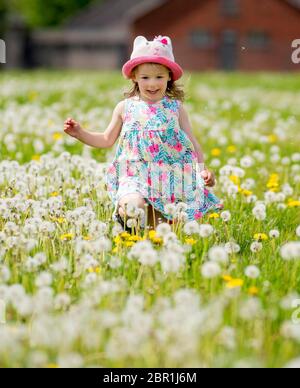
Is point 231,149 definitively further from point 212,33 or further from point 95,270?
point 212,33

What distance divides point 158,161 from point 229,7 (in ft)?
141

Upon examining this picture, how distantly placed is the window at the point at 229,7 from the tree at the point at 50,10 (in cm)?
2435

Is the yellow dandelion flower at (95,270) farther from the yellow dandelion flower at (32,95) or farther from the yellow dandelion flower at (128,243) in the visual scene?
the yellow dandelion flower at (32,95)

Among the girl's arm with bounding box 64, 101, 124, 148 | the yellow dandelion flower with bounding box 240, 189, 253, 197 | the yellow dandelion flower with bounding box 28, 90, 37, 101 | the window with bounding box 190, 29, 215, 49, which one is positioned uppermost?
the window with bounding box 190, 29, 215, 49

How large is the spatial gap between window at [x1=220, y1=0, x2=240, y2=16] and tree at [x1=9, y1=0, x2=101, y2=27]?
958 inches

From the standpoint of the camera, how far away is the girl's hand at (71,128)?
4.81m

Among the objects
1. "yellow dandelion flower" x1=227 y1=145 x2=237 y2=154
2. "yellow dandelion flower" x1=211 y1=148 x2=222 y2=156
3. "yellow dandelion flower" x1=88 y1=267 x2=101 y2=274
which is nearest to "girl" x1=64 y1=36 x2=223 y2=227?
"yellow dandelion flower" x1=88 y1=267 x2=101 y2=274

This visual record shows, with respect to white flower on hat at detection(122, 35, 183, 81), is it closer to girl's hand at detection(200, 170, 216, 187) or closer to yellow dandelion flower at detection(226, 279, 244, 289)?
girl's hand at detection(200, 170, 216, 187)

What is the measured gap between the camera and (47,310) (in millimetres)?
2947

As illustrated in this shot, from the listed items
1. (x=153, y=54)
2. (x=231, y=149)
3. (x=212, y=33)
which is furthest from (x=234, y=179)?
(x=212, y=33)

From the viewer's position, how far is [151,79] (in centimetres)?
491

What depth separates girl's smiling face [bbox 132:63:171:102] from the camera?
4879mm

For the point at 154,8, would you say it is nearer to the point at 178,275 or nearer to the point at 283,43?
the point at 283,43
